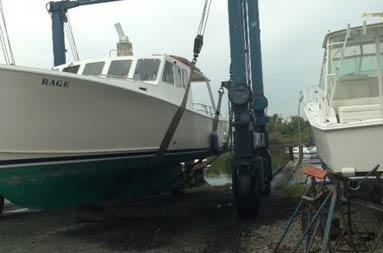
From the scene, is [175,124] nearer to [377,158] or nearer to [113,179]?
[113,179]

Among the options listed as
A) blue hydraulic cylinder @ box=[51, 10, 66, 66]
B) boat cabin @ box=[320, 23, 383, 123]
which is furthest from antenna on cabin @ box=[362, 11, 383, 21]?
blue hydraulic cylinder @ box=[51, 10, 66, 66]

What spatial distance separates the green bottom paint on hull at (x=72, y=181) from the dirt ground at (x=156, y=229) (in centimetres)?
52

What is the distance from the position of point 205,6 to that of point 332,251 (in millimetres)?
7131

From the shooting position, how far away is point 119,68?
1024 centimetres

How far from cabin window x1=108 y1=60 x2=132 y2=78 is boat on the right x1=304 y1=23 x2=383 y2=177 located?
11.3 feet

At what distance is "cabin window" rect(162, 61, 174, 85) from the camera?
410 inches

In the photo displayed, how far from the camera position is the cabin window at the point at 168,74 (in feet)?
34.2

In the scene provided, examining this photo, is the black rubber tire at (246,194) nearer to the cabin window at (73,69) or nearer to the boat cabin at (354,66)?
the boat cabin at (354,66)

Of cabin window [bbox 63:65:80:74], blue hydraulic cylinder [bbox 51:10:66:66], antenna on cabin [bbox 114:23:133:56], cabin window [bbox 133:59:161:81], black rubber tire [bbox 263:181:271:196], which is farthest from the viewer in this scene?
blue hydraulic cylinder [bbox 51:10:66:66]

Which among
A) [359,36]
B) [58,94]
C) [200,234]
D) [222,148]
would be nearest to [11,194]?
[58,94]

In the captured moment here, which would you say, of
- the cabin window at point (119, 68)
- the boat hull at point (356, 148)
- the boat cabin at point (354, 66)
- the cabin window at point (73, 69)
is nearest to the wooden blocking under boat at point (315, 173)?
the boat hull at point (356, 148)

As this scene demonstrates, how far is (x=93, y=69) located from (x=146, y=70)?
1.02 m

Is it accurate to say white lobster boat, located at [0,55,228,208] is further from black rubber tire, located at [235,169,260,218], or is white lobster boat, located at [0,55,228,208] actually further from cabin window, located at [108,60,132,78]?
black rubber tire, located at [235,169,260,218]

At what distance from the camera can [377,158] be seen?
592cm
